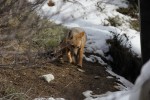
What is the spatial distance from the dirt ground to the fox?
0.15m

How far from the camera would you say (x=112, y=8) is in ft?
38.9

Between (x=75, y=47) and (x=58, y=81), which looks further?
(x=75, y=47)

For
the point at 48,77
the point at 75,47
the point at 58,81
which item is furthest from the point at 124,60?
the point at 48,77

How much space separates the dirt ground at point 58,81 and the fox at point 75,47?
15 centimetres

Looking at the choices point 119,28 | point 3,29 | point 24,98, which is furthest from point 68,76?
point 3,29

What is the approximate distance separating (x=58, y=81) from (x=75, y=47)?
88cm

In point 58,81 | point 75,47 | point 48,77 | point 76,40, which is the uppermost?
point 76,40

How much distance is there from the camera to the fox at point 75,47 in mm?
7618

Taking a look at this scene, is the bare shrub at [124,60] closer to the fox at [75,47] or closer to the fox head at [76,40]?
the fox at [75,47]

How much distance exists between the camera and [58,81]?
7.19 metres

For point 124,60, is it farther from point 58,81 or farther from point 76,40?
point 58,81

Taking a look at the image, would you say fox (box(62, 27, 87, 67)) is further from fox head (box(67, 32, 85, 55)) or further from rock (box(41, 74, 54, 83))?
rock (box(41, 74, 54, 83))

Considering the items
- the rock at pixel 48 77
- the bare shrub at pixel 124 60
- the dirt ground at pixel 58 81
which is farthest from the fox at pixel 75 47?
the bare shrub at pixel 124 60

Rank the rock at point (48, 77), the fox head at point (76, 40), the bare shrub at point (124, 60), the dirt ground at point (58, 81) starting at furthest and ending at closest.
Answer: the bare shrub at point (124, 60)
the fox head at point (76, 40)
the rock at point (48, 77)
the dirt ground at point (58, 81)
